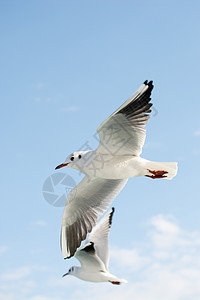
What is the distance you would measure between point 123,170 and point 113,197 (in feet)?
3.36

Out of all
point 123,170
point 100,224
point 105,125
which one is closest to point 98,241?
point 100,224

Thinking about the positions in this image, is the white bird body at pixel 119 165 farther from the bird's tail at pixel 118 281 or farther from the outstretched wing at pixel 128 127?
the bird's tail at pixel 118 281

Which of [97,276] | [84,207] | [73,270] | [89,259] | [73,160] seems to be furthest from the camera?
[73,270]

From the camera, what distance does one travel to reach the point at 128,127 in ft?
16.9

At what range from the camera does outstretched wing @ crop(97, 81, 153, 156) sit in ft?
16.3

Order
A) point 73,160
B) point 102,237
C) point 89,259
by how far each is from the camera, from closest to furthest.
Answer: point 73,160
point 89,259
point 102,237

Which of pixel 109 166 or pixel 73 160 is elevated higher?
pixel 73 160

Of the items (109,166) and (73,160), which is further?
(73,160)

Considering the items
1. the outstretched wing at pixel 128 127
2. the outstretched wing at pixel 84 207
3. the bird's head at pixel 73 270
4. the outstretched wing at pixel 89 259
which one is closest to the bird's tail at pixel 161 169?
the outstretched wing at pixel 128 127

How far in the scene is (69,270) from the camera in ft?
29.0

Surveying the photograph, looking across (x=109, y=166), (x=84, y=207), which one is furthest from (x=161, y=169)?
(x=84, y=207)

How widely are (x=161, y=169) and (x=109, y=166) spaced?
69 cm

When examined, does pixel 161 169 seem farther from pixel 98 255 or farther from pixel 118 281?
pixel 118 281

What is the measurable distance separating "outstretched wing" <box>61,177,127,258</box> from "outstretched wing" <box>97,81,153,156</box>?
1058 mm
